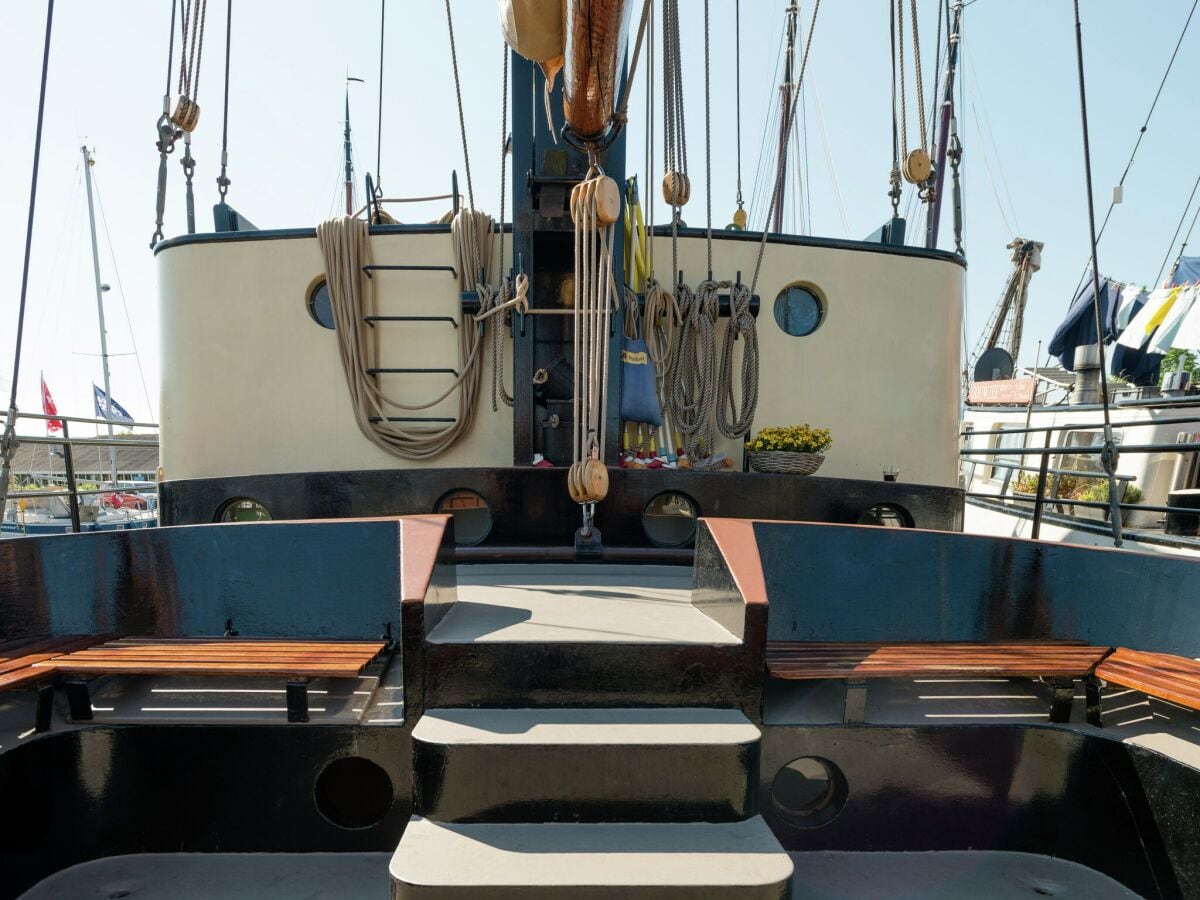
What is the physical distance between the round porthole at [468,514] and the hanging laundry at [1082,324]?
17.8 m

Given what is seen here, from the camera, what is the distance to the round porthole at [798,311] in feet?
14.9

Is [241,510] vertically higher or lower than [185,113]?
lower

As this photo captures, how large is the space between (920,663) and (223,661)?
6.90 feet

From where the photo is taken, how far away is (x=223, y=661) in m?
2.18

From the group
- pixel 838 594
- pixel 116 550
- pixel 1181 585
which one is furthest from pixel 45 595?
pixel 1181 585

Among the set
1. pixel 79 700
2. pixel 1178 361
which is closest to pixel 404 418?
A: pixel 79 700

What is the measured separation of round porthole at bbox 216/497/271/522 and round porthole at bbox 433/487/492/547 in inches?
35.0

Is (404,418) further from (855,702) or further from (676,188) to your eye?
(855,702)

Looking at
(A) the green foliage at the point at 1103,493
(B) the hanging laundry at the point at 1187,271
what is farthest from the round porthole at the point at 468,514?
(B) the hanging laundry at the point at 1187,271

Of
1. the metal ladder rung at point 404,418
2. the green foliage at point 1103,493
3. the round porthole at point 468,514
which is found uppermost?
the metal ladder rung at point 404,418

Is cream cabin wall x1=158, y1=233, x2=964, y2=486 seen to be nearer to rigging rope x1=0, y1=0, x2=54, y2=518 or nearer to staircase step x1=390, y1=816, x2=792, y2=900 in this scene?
rigging rope x1=0, y1=0, x2=54, y2=518

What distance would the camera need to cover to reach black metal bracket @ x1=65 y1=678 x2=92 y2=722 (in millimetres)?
2084

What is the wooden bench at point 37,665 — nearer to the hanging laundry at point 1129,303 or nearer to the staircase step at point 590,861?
the staircase step at point 590,861

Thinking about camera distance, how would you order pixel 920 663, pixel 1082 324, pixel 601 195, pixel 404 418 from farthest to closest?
pixel 1082 324
pixel 404 418
pixel 601 195
pixel 920 663
